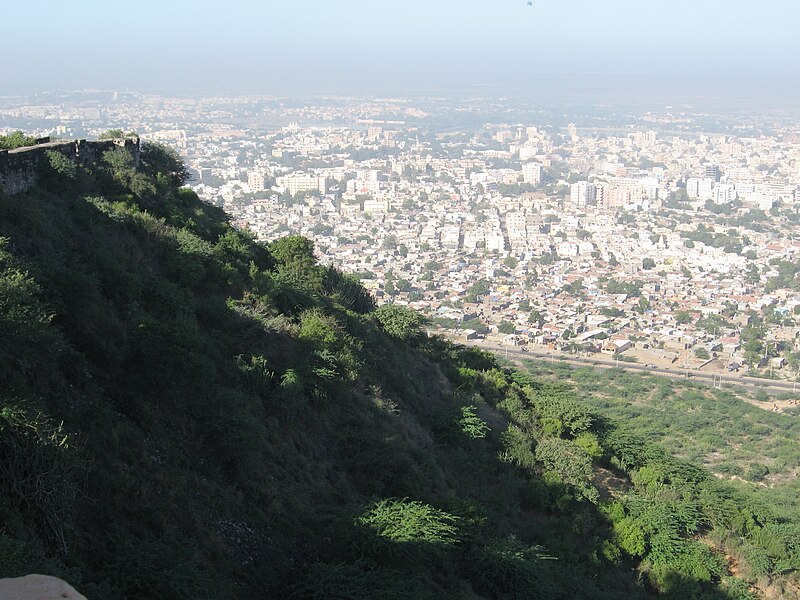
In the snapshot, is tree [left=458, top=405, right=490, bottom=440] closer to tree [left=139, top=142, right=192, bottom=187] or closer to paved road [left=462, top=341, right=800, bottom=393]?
tree [left=139, top=142, right=192, bottom=187]

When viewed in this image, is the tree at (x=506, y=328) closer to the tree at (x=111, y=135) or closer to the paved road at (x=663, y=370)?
the paved road at (x=663, y=370)

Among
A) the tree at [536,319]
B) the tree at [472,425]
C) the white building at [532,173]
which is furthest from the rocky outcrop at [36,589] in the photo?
the white building at [532,173]

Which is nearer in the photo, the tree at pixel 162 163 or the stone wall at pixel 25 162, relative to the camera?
the stone wall at pixel 25 162

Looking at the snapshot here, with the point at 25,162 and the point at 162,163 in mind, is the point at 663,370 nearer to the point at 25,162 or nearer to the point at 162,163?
the point at 162,163

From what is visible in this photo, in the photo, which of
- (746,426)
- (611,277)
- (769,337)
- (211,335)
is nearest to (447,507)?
(211,335)

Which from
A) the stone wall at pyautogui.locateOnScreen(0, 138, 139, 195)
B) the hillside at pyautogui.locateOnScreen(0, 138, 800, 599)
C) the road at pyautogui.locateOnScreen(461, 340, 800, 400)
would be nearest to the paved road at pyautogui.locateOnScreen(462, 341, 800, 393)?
the road at pyautogui.locateOnScreen(461, 340, 800, 400)

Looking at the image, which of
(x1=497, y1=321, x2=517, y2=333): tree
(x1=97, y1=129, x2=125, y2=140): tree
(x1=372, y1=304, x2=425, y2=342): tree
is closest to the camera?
(x1=97, y1=129, x2=125, y2=140): tree

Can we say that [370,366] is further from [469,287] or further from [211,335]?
[469,287]

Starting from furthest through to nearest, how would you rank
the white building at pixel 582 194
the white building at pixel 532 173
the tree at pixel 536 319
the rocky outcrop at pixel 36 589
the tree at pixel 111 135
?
the white building at pixel 532 173
the white building at pixel 582 194
the tree at pixel 536 319
the tree at pixel 111 135
the rocky outcrop at pixel 36 589
